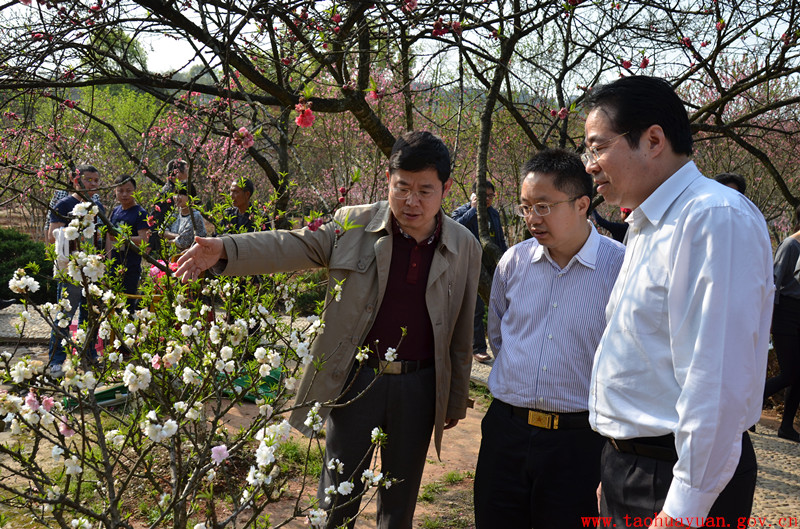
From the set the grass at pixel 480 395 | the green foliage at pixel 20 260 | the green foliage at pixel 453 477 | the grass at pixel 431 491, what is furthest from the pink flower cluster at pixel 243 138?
the green foliage at pixel 20 260

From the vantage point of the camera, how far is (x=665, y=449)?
1.57m

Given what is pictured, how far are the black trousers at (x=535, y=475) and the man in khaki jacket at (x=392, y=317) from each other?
373 millimetres

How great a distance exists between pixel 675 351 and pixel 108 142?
55.7 ft

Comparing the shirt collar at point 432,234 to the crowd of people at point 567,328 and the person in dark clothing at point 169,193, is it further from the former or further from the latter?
the person in dark clothing at point 169,193

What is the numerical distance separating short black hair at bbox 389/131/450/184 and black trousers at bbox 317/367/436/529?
85cm

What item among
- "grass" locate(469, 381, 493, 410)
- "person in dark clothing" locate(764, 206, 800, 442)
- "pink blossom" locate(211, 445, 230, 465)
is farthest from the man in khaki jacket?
"person in dark clothing" locate(764, 206, 800, 442)

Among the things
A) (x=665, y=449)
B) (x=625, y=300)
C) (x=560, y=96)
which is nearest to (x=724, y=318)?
(x=625, y=300)

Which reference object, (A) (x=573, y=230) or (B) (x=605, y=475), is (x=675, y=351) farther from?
(A) (x=573, y=230)

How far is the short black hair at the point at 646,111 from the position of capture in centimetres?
161

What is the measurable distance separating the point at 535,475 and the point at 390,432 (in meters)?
0.65

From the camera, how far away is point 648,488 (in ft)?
5.21

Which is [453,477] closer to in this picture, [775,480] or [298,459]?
[298,459]

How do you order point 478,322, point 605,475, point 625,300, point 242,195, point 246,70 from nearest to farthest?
point 625,300 < point 605,475 < point 246,70 < point 242,195 < point 478,322

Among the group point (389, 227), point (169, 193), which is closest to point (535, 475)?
point (389, 227)
